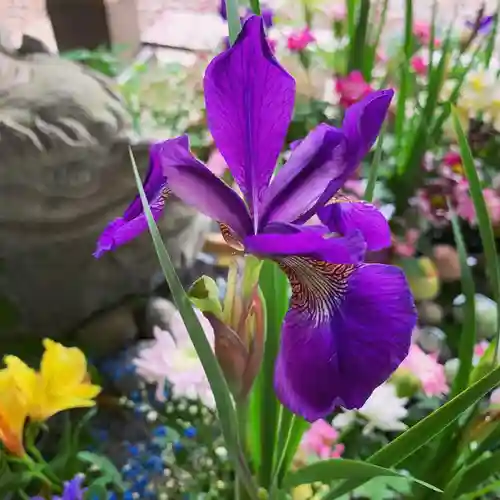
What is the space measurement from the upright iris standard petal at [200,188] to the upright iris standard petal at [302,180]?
0.05ft

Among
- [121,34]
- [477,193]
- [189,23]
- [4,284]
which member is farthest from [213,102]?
[189,23]

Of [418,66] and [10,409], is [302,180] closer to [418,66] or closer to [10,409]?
[10,409]

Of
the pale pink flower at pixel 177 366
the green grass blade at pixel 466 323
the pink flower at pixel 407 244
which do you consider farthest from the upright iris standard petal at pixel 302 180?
the pink flower at pixel 407 244

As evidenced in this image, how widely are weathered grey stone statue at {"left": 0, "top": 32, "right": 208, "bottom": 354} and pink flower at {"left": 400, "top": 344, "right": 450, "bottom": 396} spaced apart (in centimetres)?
33

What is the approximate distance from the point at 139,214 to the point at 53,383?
0.30 metres

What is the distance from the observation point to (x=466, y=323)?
1.95 feet

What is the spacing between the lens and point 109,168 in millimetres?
800

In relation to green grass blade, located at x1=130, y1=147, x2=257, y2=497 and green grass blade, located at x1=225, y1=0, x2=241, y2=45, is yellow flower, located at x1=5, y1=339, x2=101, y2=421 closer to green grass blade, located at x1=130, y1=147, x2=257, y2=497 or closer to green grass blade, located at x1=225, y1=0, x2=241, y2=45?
green grass blade, located at x1=130, y1=147, x2=257, y2=497

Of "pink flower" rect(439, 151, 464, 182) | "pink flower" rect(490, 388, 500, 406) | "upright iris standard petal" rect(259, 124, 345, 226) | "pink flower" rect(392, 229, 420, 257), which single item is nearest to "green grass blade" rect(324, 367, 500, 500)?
"upright iris standard petal" rect(259, 124, 345, 226)

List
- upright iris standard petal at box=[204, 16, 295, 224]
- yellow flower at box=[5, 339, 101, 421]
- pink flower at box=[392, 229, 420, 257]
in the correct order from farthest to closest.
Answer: pink flower at box=[392, 229, 420, 257], yellow flower at box=[5, 339, 101, 421], upright iris standard petal at box=[204, 16, 295, 224]

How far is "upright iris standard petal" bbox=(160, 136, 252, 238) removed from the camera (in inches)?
14.7

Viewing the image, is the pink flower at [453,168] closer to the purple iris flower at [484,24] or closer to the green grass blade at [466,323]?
the purple iris flower at [484,24]

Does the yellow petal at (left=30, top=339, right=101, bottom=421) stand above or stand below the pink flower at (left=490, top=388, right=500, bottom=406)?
above

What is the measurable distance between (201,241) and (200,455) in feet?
1.29
